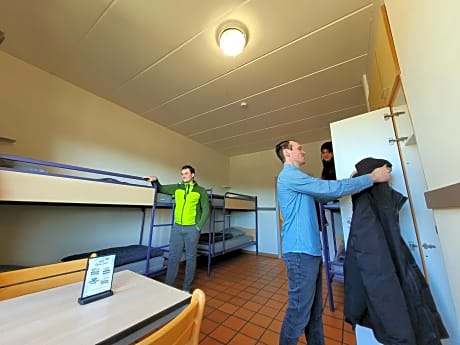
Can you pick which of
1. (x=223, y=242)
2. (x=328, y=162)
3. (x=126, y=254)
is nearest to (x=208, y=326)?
(x=126, y=254)

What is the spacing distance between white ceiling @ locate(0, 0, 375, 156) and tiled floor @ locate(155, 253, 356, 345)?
2.65m

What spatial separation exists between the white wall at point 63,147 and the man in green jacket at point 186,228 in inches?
42.4

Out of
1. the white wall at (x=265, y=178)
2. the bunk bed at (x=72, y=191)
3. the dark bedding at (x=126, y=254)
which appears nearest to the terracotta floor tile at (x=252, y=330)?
the bunk bed at (x=72, y=191)

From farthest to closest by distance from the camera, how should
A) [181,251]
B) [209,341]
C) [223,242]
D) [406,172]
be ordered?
1. [223,242]
2. [181,251]
3. [209,341]
4. [406,172]

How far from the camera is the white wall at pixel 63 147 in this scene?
1967mm

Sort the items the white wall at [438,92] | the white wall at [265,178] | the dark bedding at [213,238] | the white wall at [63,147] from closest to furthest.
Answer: the white wall at [438,92] → the white wall at [63,147] → the dark bedding at [213,238] → the white wall at [265,178]

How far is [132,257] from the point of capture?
2293 millimetres

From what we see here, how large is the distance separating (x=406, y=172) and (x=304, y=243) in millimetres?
783

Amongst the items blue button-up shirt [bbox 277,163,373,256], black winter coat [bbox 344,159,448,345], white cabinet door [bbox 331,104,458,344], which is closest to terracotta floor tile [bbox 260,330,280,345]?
black winter coat [bbox 344,159,448,345]

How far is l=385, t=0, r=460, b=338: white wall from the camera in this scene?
0.54 m

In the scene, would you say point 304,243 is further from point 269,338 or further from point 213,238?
point 213,238

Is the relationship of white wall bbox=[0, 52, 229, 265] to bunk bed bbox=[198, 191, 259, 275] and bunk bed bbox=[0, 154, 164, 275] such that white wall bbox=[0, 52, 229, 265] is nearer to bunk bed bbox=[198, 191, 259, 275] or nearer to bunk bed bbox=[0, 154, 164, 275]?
bunk bed bbox=[0, 154, 164, 275]

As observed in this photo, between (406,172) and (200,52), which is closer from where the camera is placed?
(406,172)

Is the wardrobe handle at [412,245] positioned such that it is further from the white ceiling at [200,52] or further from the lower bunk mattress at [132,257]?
the lower bunk mattress at [132,257]
